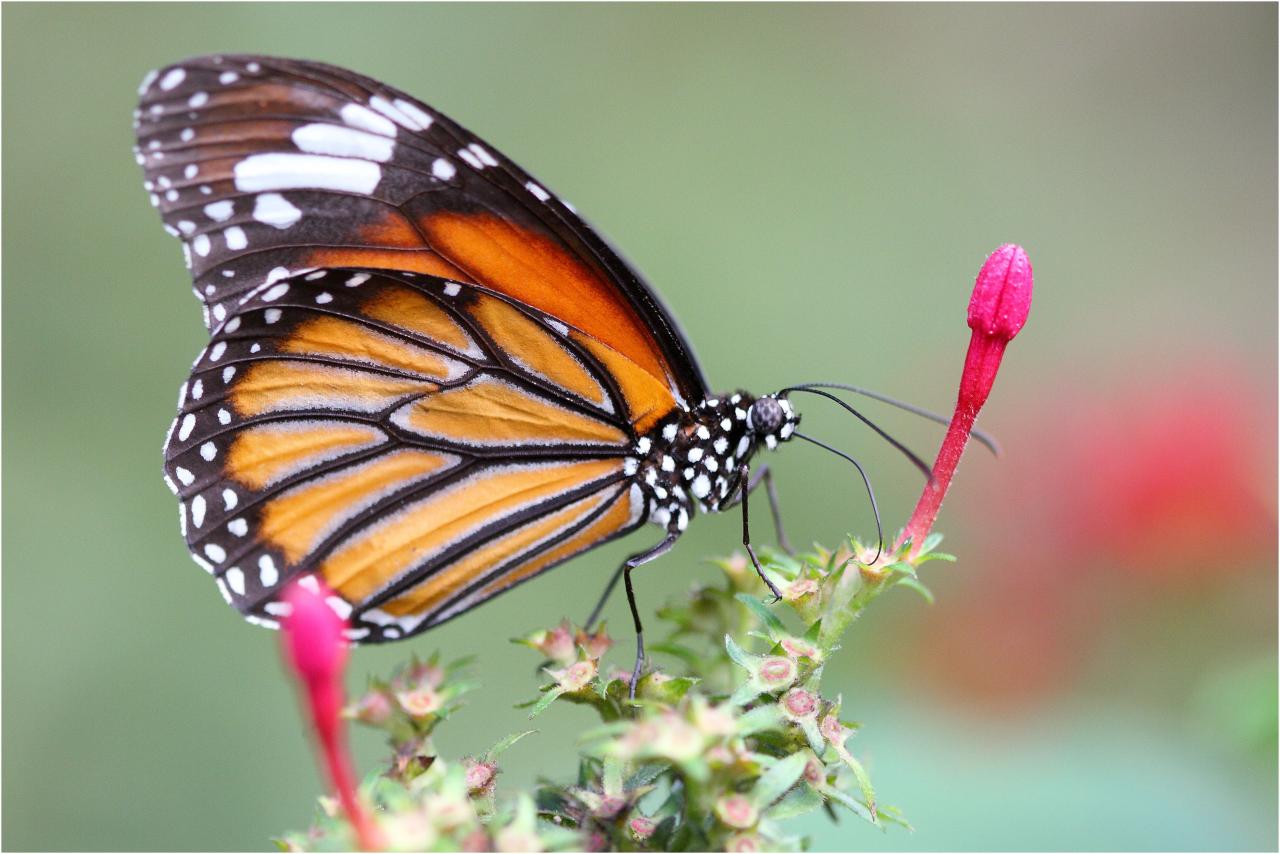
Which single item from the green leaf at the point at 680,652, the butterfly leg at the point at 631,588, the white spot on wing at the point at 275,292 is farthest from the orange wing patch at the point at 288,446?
the green leaf at the point at 680,652

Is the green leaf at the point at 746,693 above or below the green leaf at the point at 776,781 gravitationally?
above

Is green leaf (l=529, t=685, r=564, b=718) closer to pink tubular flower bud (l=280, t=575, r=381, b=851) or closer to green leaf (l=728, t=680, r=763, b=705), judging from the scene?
green leaf (l=728, t=680, r=763, b=705)

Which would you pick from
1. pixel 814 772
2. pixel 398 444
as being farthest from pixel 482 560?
pixel 814 772

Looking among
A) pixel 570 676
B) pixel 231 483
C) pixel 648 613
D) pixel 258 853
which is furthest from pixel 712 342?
pixel 570 676

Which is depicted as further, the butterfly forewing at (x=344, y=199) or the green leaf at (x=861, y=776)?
the butterfly forewing at (x=344, y=199)

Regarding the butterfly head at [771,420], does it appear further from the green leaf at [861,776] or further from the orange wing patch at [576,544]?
the green leaf at [861,776]

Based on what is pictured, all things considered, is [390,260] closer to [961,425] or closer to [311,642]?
[961,425]

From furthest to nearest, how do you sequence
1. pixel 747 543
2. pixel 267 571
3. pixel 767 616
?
pixel 267 571
pixel 747 543
pixel 767 616
